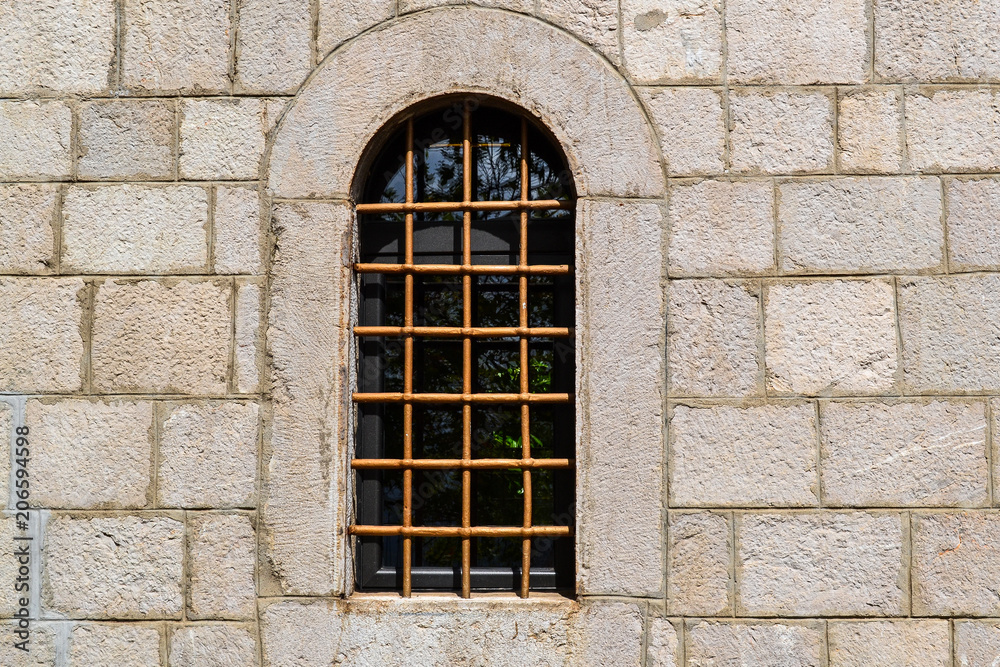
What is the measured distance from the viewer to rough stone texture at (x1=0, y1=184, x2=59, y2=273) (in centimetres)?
242

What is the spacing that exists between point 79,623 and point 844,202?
2945 millimetres

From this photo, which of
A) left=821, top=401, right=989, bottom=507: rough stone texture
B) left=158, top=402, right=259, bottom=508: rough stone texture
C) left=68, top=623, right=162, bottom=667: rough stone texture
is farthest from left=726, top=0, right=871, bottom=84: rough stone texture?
left=68, top=623, right=162, bottom=667: rough stone texture

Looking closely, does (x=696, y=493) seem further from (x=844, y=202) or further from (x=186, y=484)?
(x=186, y=484)

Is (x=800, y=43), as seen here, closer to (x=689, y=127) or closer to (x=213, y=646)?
(x=689, y=127)

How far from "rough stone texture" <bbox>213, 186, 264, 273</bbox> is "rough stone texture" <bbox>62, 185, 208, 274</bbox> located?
2.0 inches

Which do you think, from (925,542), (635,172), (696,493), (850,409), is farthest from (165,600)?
(925,542)

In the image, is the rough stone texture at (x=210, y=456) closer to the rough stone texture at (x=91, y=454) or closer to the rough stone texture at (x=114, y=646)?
the rough stone texture at (x=91, y=454)

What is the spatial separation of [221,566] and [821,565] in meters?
1.98

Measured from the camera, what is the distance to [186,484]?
234 cm

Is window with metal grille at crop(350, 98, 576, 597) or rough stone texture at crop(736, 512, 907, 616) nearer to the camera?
rough stone texture at crop(736, 512, 907, 616)

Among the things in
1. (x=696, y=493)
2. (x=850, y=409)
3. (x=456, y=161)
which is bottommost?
(x=696, y=493)

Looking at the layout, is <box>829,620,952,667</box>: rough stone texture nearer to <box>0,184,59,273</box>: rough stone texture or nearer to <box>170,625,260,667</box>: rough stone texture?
<box>170,625,260,667</box>: rough stone texture

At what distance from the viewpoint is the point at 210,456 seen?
2.34 m

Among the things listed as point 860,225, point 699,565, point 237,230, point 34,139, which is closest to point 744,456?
point 699,565
